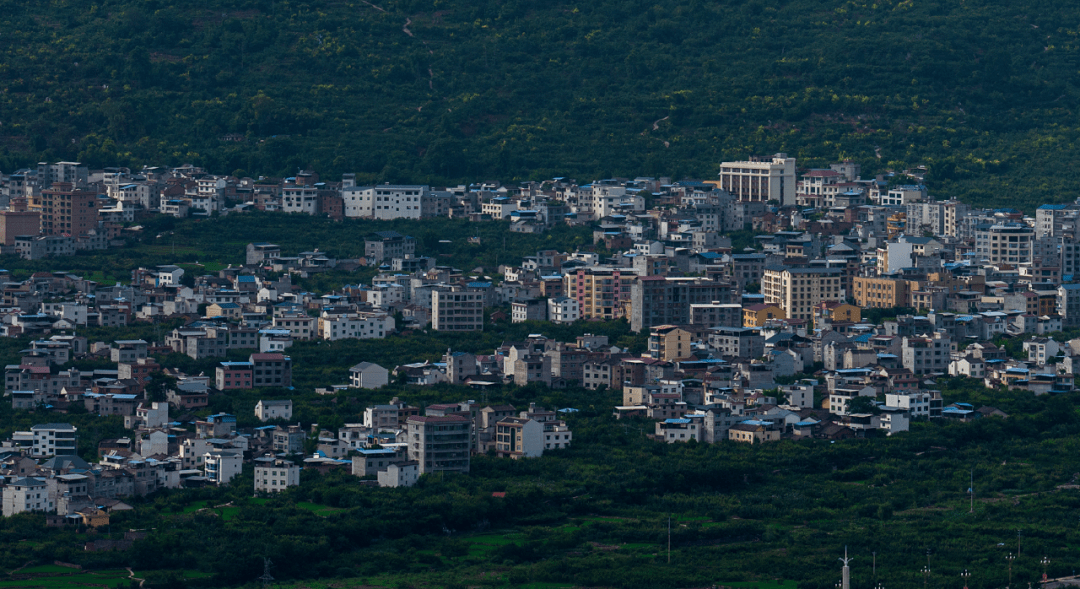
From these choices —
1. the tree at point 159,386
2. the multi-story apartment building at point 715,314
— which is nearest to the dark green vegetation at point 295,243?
the multi-story apartment building at point 715,314

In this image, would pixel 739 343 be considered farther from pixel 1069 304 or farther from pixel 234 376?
pixel 234 376


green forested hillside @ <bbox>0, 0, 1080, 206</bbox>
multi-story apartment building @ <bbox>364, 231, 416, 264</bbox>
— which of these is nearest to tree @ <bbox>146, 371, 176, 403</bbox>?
multi-story apartment building @ <bbox>364, 231, 416, 264</bbox>

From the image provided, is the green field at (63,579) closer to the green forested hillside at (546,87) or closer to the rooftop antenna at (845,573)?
the rooftop antenna at (845,573)

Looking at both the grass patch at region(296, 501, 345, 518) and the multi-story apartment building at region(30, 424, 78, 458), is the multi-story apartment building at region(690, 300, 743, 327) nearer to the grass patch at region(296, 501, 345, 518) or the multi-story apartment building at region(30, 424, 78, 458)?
the grass patch at region(296, 501, 345, 518)

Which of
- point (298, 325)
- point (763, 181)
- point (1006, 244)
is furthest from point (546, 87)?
point (298, 325)

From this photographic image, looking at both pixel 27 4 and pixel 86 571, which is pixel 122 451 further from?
pixel 27 4

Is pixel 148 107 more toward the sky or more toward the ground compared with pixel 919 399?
more toward the sky

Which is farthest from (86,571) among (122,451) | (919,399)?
(919,399)
